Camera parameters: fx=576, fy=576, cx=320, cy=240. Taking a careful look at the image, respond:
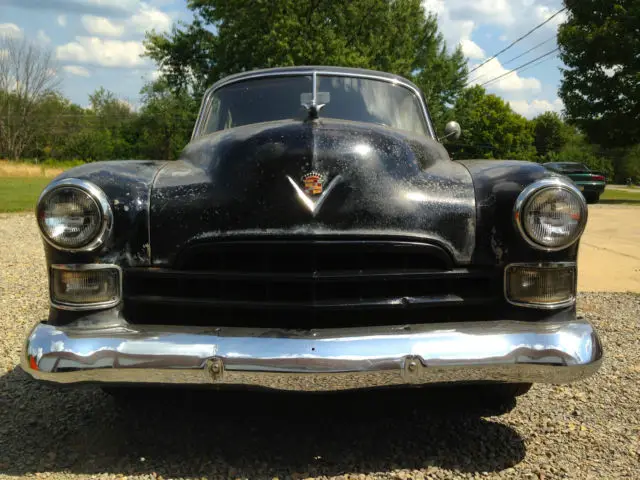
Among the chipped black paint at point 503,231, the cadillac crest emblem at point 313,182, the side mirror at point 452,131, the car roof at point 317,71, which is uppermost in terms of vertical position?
the car roof at point 317,71

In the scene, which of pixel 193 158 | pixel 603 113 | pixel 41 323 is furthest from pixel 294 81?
pixel 603 113

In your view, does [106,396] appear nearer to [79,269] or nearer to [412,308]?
[79,269]

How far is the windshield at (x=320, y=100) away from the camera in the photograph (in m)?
3.57

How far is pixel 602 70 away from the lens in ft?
69.3

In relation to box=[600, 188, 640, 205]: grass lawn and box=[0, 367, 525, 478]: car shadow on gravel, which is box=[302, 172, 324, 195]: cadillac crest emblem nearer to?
box=[0, 367, 525, 478]: car shadow on gravel

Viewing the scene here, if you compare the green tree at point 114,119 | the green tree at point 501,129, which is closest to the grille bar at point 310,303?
the green tree at point 501,129

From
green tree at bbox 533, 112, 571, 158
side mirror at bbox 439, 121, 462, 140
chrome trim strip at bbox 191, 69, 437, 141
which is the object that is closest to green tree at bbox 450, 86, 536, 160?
green tree at bbox 533, 112, 571, 158

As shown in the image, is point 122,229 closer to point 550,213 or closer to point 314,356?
point 314,356

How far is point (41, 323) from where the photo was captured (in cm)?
227

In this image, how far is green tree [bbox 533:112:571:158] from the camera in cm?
6606

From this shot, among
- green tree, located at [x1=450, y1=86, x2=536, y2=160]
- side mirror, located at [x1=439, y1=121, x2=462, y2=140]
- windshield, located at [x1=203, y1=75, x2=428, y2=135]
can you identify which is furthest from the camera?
green tree, located at [x1=450, y1=86, x2=536, y2=160]

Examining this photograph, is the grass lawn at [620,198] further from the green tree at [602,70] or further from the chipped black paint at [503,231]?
the chipped black paint at [503,231]

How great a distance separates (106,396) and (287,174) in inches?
65.7

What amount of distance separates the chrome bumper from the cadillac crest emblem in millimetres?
543
